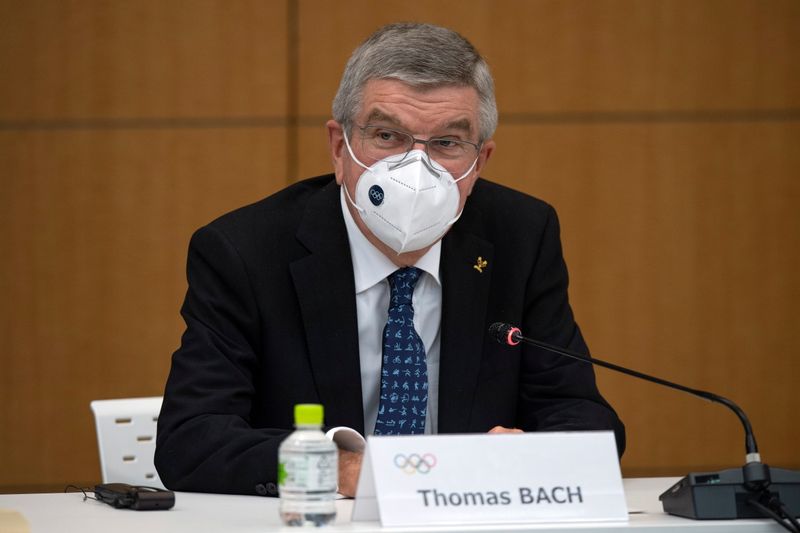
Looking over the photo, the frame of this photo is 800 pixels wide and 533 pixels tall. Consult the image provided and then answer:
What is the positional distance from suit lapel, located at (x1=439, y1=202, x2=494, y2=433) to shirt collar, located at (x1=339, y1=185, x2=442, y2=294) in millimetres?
38

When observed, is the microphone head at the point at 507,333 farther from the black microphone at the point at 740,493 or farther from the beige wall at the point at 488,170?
the beige wall at the point at 488,170

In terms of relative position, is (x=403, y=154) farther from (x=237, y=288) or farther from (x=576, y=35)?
(x=576, y=35)

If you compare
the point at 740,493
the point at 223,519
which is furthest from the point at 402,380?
the point at 740,493

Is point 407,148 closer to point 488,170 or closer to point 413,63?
point 413,63

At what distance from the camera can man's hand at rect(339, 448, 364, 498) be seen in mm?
1720

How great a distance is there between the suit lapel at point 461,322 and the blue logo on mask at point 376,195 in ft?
0.97

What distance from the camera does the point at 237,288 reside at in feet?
7.36

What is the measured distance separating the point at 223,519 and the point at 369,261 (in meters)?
0.93

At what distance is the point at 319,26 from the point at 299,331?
2.06m

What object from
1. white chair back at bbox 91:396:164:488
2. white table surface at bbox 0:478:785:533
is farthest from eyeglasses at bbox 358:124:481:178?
white chair back at bbox 91:396:164:488

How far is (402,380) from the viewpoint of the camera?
7.26 feet

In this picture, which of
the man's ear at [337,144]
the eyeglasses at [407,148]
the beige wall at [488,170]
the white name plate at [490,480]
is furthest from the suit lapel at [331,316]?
the beige wall at [488,170]

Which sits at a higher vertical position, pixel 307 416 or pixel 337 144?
pixel 337 144

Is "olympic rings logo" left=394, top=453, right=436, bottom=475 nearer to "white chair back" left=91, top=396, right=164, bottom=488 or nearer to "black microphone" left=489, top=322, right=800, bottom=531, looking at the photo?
"black microphone" left=489, top=322, right=800, bottom=531
